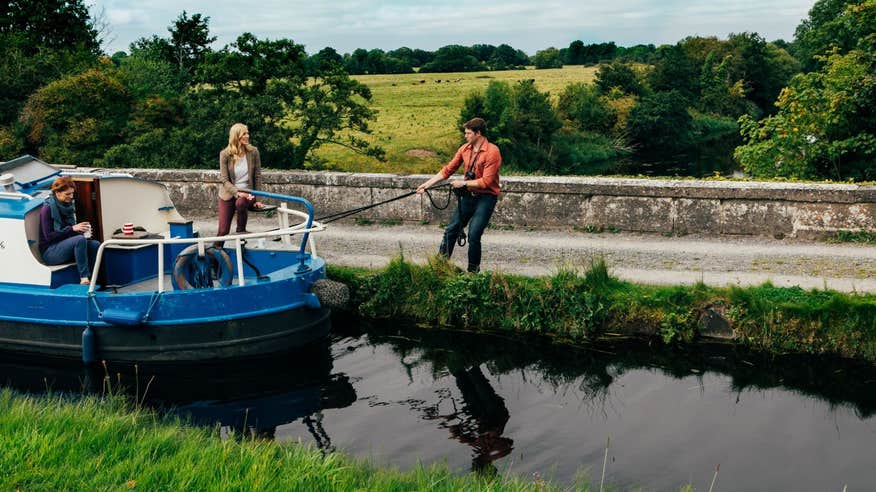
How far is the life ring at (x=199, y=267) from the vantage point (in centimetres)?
894

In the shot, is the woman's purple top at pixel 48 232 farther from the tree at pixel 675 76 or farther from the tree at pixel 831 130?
the tree at pixel 675 76

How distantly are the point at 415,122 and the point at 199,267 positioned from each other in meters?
40.1

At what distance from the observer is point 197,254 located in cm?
899

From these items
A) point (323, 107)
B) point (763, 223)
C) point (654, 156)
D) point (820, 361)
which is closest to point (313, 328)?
point (820, 361)

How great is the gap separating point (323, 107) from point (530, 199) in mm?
8595

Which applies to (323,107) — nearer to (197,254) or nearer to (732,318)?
(197,254)

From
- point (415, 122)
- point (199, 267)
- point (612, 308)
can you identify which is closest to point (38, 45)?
point (199, 267)

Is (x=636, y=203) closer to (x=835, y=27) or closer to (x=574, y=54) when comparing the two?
(x=835, y=27)

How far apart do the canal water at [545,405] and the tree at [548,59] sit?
100143 mm

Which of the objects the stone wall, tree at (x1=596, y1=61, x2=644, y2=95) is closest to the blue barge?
the stone wall

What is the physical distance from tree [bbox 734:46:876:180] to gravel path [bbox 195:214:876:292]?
536 centimetres

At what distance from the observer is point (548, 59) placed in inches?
4301

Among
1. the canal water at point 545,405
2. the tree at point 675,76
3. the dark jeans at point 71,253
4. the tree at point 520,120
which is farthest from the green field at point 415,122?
the canal water at point 545,405

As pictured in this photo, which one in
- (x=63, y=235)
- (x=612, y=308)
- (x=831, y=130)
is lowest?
(x=612, y=308)
